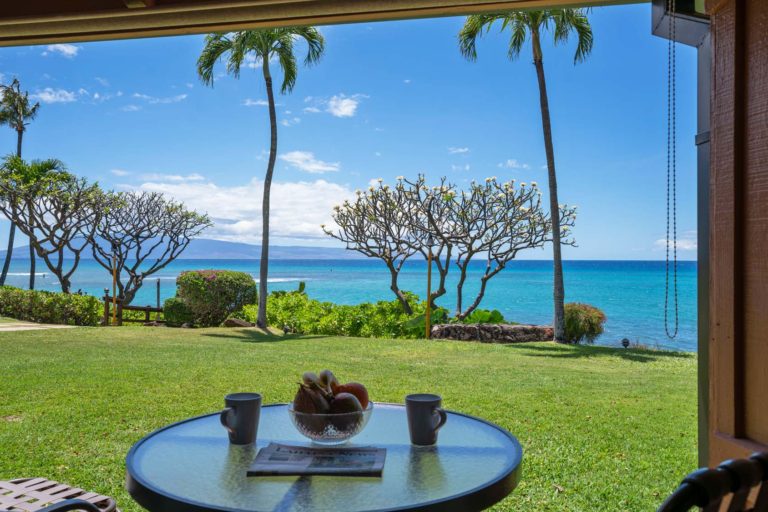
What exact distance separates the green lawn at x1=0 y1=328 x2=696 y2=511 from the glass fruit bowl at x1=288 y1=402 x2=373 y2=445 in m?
1.68

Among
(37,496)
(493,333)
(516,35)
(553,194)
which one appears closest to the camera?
(37,496)

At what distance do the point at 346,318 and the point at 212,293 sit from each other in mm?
2738

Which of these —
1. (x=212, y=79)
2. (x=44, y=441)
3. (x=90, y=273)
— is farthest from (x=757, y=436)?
(x=90, y=273)

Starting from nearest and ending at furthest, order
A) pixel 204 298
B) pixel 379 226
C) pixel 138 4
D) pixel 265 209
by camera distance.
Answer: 1. pixel 138 4
2. pixel 265 209
3. pixel 204 298
4. pixel 379 226

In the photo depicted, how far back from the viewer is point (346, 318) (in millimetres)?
10234

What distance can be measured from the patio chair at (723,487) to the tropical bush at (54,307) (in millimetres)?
11914

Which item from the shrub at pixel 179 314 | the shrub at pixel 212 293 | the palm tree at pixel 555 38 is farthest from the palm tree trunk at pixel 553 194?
the shrub at pixel 179 314

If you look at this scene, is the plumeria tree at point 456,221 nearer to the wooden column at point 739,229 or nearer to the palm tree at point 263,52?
the palm tree at point 263,52

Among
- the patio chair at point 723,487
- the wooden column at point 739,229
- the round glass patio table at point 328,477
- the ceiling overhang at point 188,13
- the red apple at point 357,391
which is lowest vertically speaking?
the round glass patio table at point 328,477

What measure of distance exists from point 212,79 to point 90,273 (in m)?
51.9

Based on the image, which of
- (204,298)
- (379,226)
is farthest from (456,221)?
(204,298)

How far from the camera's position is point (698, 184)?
1864mm

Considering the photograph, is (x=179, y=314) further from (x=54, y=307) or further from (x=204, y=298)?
(x=54, y=307)

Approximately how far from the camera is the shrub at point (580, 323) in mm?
9953
